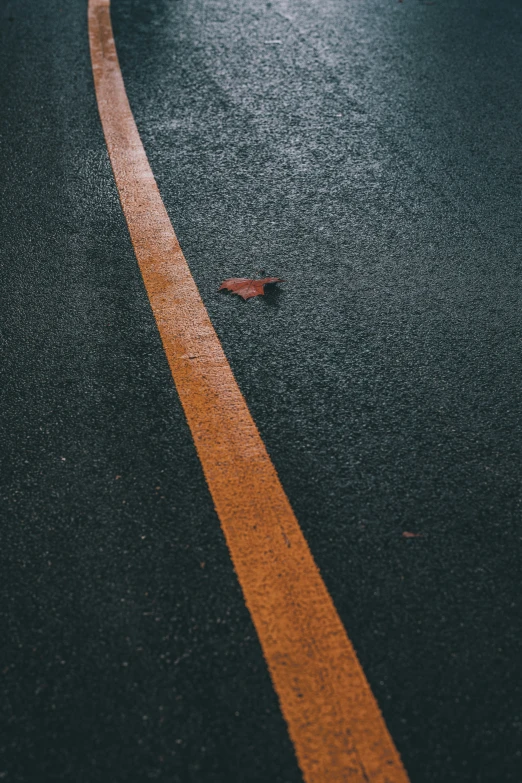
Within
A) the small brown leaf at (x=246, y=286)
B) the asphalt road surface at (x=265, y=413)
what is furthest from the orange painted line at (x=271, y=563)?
the small brown leaf at (x=246, y=286)

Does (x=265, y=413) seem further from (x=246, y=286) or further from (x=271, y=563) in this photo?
(x=246, y=286)

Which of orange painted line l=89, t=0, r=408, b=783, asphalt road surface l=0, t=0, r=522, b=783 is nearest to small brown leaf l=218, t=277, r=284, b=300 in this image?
asphalt road surface l=0, t=0, r=522, b=783

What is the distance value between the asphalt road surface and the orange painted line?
0.13 feet

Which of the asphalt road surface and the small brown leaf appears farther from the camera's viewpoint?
the small brown leaf

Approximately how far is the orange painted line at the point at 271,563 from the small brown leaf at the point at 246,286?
0.15 m

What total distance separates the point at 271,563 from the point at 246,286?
1338 millimetres

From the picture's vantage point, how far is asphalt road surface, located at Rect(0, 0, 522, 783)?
61.6 inches

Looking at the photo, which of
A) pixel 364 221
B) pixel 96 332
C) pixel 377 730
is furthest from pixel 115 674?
pixel 364 221

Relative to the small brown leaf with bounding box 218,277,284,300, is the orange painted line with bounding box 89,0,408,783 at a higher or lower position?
lower

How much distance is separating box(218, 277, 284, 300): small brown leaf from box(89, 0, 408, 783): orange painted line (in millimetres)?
150

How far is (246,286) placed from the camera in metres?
2.79

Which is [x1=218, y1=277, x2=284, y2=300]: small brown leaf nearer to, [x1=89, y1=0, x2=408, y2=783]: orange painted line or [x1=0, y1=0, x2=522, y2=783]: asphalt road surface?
[x1=0, y1=0, x2=522, y2=783]: asphalt road surface

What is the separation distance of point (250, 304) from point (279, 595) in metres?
1.33

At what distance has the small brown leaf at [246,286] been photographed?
2.77m
